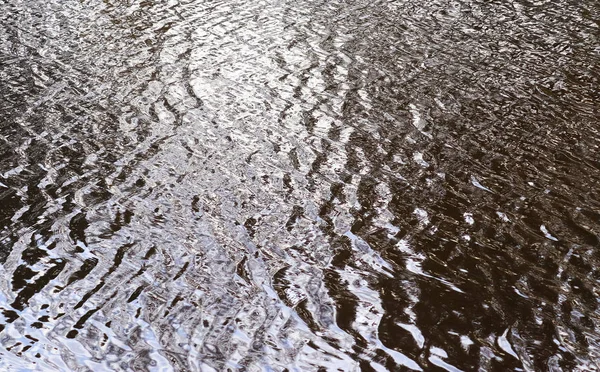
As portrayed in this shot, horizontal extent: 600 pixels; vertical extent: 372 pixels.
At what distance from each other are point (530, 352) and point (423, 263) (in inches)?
36.4

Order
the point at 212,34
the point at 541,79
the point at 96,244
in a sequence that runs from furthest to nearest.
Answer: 1. the point at 212,34
2. the point at 541,79
3. the point at 96,244

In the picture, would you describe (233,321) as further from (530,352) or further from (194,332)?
(530,352)

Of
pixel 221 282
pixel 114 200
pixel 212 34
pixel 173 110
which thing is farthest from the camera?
pixel 212 34

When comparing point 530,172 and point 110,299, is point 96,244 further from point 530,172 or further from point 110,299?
point 530,172

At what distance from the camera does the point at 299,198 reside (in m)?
5.29

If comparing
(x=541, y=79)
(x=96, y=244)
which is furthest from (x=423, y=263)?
(x=541, y=79)

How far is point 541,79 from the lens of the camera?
7.60 meters

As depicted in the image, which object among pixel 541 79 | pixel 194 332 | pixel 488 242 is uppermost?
pixel 194 332

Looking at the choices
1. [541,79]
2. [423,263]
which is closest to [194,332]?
[423,263]

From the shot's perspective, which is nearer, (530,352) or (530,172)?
(530,352)

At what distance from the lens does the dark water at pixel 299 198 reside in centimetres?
390

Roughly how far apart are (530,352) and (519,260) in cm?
87

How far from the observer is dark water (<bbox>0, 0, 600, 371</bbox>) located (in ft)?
12.8

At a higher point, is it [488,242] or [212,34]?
[488,242]
